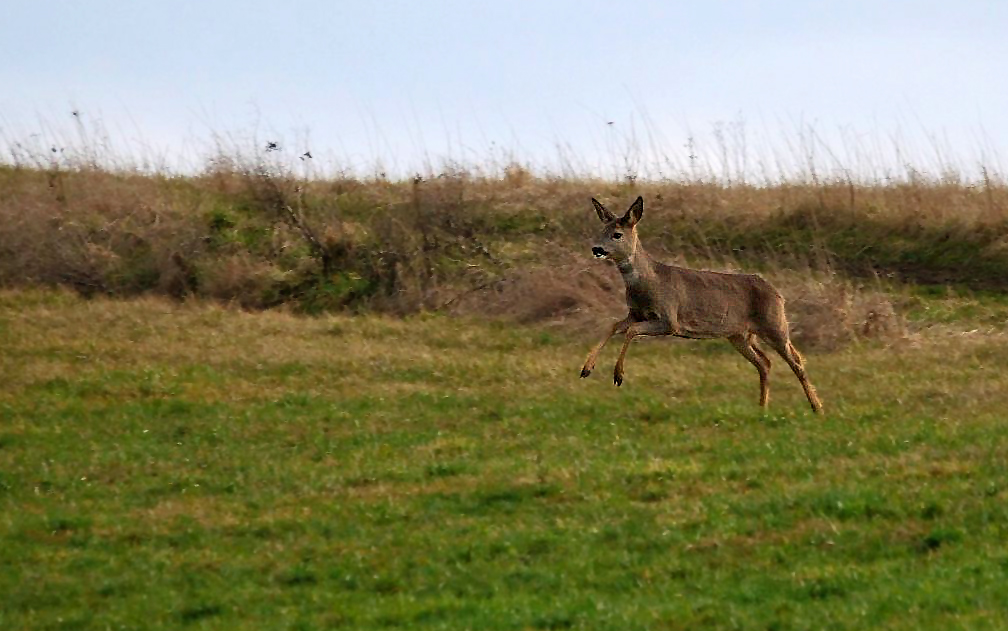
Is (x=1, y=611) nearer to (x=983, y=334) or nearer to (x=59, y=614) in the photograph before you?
(x=59, y=614)

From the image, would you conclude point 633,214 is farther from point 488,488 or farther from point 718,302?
point 488,488

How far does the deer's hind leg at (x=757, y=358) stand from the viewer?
14.8 m

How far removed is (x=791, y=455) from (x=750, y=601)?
12.0 feet

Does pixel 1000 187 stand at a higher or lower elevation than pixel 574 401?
higher

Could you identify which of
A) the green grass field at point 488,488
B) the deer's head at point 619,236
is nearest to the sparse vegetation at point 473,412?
the green grass field at point 488,488

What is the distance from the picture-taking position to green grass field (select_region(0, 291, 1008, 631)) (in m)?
8.69


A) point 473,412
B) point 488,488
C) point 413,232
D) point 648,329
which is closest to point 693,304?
point 648,329

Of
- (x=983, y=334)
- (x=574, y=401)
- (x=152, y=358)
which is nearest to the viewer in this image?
(x=574, y=401)

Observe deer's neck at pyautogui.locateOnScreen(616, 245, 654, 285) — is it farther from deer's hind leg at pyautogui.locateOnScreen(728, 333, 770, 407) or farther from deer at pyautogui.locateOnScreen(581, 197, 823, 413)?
deer's hind leg at pyautogui.locateOnScreen(728, 333, 770, 407)

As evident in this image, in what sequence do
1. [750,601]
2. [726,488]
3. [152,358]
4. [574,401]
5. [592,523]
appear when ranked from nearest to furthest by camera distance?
[750,601]
[592,523]
[726,488]
[574,401]
[152,358]

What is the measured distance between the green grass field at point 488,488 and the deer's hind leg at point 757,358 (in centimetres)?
20

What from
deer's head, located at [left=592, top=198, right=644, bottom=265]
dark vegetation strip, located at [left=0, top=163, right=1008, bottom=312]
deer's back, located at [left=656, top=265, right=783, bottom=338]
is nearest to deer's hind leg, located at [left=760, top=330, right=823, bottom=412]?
deer's back, located at [left=656, top=265, right=783, bottom=338]

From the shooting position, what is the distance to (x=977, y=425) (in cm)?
1293

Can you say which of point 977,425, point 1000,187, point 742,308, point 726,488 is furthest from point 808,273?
point 726,488
